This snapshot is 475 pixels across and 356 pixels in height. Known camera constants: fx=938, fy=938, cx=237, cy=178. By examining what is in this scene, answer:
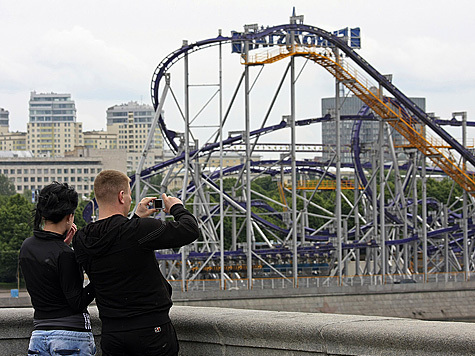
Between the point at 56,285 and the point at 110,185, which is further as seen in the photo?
the point at 56,285

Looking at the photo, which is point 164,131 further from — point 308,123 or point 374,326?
point 374,326

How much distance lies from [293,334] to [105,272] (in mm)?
1470

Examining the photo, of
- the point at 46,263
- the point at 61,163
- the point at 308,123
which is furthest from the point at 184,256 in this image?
the point at 61,163

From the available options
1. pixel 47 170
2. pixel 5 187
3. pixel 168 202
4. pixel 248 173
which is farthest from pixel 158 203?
pixel 47 170

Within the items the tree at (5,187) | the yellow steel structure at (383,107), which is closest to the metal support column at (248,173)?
the yellow steel structure at (383,107)

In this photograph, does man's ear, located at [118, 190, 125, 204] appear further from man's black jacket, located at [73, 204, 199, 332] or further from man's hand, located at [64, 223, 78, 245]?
man's hand, located at [64, 223, 78, 245]

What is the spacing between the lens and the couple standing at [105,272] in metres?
6.68

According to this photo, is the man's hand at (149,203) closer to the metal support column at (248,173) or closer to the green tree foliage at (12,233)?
the metal support column at (248,173)

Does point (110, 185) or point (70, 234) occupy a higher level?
point (110, 185)

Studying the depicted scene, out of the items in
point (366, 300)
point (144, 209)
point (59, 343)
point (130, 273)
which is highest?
point (144, 209)

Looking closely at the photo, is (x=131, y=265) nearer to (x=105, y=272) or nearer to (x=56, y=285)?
(x=105, y=272)

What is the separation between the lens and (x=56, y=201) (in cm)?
718

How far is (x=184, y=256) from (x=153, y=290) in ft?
132

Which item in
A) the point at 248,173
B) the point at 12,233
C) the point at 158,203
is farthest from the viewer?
the point at 12,233
